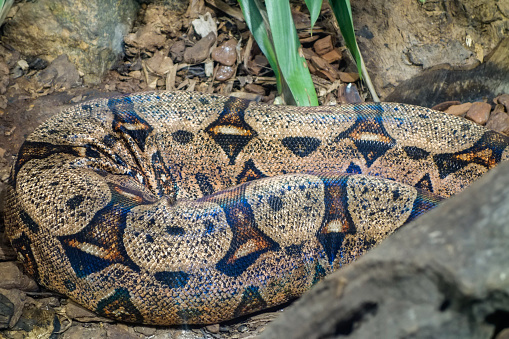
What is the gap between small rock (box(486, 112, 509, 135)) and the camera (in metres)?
3.86

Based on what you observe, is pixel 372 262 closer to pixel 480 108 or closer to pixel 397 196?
pixel 397 196

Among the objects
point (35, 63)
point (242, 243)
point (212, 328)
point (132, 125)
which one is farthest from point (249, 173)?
point (35, 63)

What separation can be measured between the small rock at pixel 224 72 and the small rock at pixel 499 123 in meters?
2.69

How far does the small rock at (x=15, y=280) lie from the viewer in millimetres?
2967

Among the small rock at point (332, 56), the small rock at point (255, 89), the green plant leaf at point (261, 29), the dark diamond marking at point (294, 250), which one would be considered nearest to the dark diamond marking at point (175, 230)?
the dark diamond marking at point (294, 250)

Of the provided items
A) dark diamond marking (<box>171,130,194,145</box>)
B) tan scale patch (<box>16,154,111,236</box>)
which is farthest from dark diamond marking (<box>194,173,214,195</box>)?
tan scale patch (<box>16,154,111,236</box>)

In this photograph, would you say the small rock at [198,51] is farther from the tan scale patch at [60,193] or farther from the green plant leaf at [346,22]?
the tan scale patch at [60,193]

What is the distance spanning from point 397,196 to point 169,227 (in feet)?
5.19

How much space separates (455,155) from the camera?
11.3 feet

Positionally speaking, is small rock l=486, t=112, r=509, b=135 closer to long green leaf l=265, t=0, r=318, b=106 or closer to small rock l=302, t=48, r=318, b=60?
long green leaf l=265, t=0, r=318, b=106

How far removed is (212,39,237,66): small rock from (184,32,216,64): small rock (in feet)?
0.31

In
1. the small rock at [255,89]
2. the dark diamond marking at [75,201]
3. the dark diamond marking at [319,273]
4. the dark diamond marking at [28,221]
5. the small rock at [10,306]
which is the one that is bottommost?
the small rock at [10,306]

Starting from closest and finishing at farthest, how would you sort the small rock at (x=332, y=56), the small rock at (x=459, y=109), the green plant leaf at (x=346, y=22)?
the green plant leaf at (x=346, y=22) → the small rock at (x=459, y=109) → the small rock at (x=332, y=56)

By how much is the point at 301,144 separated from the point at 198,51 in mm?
1953
